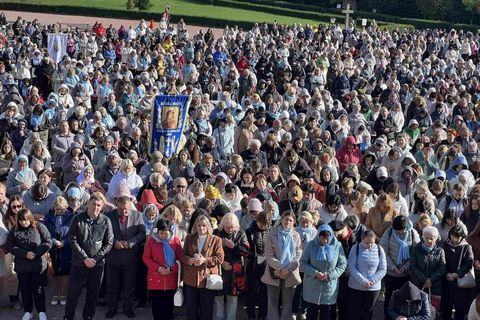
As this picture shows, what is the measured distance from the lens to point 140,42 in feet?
102

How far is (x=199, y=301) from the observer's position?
9906 mm

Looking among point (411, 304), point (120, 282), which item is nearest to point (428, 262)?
point (411, 304)

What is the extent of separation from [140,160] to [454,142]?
595 cm

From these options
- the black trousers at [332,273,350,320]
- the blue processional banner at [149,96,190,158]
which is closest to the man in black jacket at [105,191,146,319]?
the black trousers at [332,273,350,320]

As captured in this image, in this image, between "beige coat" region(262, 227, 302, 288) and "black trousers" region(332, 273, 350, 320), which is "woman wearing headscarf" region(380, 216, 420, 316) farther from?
"beige coat" region(262, 227, 302, 288)

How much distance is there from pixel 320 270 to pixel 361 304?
2.71 feet

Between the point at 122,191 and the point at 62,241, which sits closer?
the point at 62,241

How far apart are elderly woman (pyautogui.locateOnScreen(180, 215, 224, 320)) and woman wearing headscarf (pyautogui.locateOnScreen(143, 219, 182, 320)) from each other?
5.7 inches

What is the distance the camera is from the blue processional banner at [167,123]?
14609mm

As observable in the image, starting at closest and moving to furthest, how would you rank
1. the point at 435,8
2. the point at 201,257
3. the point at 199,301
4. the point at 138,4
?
the point at 201,257
the point at 199,301
the point at 138,4
the point at 435,8

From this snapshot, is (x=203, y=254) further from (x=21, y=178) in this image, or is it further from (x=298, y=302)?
(x=21, y=178)

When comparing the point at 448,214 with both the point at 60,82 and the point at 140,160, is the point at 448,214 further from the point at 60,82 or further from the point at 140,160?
the point at 60,82

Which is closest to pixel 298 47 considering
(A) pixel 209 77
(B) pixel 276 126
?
(A) pixel 209 77

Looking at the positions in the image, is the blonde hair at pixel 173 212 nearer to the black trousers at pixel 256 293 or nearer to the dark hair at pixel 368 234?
the black trousers at pixel 256 293
